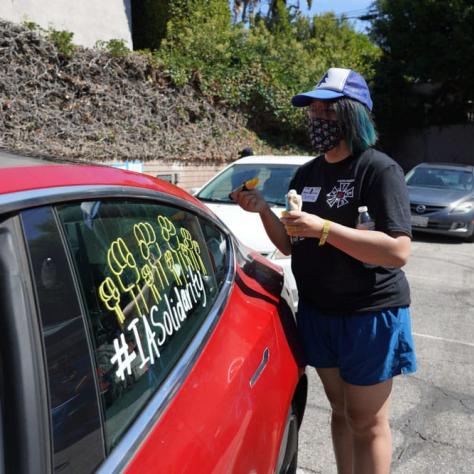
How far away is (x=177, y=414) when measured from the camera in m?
1.41

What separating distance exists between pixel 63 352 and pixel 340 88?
152 centimetres

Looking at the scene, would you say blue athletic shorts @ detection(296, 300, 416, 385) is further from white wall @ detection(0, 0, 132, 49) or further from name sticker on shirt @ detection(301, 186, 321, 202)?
white wall @ detection(0, 0, 132, 49)

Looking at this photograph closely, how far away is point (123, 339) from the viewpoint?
1382 millimetres

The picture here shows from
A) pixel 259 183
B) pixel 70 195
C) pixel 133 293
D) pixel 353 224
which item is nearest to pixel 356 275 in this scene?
pixel 353 224

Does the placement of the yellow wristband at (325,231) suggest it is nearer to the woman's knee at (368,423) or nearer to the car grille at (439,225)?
the woman's knee at (368,423)

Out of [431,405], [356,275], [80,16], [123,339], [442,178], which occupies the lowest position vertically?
[442,178]

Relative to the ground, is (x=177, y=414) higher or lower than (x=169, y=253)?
lower

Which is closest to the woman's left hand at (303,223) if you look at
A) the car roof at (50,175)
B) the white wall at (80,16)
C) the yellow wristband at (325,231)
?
the yellow wristband at (325,231)

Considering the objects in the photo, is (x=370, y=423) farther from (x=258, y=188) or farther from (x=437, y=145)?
(x=437, y=145)

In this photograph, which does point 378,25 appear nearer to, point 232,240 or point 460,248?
point 460,248

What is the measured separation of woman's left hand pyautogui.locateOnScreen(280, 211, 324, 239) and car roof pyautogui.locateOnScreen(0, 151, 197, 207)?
51 centimetres

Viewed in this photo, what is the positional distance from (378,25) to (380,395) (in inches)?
907

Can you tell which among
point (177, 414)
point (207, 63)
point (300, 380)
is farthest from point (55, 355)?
point (207, 63)

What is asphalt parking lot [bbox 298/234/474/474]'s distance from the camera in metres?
3.06
